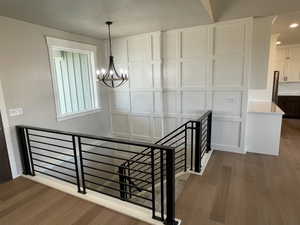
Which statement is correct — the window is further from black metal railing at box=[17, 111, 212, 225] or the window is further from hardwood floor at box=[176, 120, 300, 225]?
hardwood floor at box=[176, 120, 300, 225]

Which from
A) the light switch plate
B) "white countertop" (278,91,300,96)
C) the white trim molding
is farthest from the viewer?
"white countertop" (278,91,300,96)

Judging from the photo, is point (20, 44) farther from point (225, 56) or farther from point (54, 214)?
point (225, 56)

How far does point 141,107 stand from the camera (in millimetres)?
4680

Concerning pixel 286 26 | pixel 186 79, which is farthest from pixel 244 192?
pixel 286 26

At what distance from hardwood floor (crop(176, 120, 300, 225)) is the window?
9.93ft

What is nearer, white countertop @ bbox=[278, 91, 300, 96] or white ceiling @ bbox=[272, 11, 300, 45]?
white ceiling @ bbox=[272, 11, 300, 45]

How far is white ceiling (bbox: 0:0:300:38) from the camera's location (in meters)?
2.45

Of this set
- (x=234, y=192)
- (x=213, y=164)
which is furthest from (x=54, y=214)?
(x=213, y=164)

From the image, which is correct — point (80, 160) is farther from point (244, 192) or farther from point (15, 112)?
point (244, 192)

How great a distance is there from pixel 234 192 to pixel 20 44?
4.06 m

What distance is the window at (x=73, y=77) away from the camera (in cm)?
371

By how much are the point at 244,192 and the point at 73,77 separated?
4.09 meters

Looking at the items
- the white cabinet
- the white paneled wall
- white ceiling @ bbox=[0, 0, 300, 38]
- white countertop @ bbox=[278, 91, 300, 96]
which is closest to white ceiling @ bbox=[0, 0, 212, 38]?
white ceiling @ bbox=[0, 0, 300, 38]

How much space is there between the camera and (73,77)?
14.1ft
